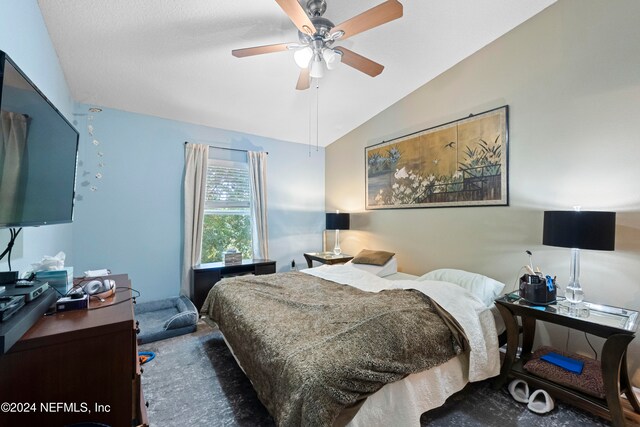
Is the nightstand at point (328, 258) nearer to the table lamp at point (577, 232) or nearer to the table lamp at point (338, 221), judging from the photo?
the table lamp at point (338, 221)

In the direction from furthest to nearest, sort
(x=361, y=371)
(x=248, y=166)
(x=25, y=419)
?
(x=248, y=166) < (x=361, y=371) < (x=25, y=419)

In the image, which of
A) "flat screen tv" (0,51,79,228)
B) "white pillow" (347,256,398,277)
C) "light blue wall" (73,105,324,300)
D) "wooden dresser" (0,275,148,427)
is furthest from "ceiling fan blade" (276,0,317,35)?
"light blue wall" (73,105,324,300)

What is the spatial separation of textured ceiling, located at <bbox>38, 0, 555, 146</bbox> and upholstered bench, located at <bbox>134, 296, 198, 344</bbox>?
238 cm

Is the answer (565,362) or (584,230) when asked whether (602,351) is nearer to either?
(565,362)

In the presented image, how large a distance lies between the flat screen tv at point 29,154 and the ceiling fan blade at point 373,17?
5.37 feet

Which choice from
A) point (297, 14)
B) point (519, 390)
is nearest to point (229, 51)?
point (297, 14)

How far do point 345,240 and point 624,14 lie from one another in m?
3.63

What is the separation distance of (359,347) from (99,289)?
1377 millimetres

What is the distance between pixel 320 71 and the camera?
2.14 m

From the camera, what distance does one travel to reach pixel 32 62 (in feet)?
5.71

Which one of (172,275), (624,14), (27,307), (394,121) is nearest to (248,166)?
(172,275)

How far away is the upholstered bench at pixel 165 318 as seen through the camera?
2732mm

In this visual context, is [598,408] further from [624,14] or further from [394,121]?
[394,121]

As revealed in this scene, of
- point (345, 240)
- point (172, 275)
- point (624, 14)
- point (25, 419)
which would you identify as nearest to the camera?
point (25, 419)
